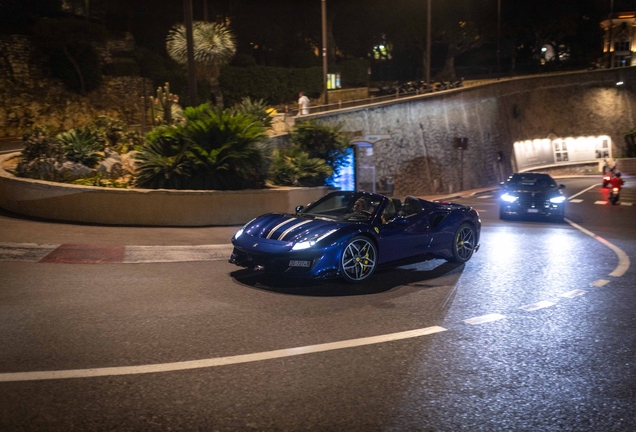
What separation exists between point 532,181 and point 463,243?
35.6ft

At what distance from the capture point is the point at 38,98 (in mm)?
36969

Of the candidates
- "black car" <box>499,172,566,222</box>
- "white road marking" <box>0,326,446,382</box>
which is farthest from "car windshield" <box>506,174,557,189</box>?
"white road marking" <box>0,326,446,382</box>

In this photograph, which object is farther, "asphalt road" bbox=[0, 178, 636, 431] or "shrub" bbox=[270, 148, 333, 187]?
"shrub" bbox=[270, 148, 333, 187]

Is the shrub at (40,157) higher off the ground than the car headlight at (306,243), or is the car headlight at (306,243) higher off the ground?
the shrub at (40,157)

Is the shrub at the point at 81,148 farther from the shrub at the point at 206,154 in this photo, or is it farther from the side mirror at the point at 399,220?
the side mirror at the point at 399,220

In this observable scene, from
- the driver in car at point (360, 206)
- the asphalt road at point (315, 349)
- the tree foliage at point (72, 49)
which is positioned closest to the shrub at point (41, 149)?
the asphalt road at point (315, 349)

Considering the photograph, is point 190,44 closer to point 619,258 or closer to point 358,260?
point 358,260

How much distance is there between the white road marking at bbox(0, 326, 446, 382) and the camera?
532cm

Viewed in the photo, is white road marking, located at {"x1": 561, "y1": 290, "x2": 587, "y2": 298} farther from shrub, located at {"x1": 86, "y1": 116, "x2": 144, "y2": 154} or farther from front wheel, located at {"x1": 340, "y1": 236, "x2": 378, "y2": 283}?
shrub, located at {"x1": 86, "y1": 116, "x2": 144, "y2": 154}

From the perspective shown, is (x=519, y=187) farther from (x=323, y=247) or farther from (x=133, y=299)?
(x=133, y=299)

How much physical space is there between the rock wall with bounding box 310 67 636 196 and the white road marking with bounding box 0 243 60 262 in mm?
12651

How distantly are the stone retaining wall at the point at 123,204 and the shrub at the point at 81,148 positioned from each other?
248cm

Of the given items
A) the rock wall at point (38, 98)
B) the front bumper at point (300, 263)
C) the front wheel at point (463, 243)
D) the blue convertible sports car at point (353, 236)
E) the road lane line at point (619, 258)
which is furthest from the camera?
the rock wall at point (38, 98)

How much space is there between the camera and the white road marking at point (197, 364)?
17.5 ft
